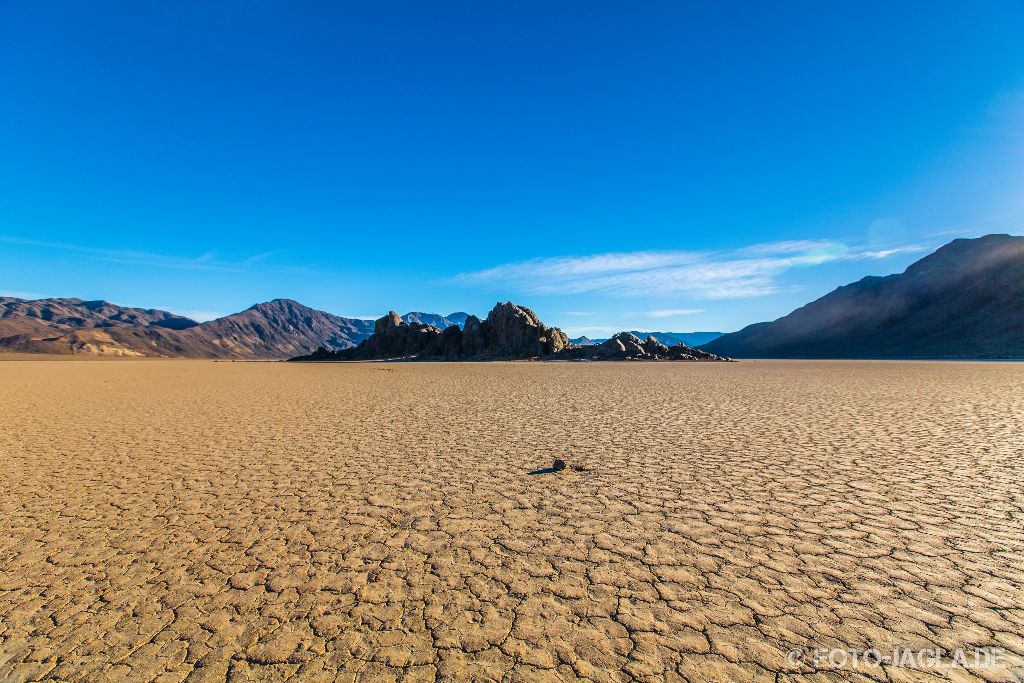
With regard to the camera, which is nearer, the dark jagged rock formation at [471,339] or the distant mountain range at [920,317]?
the distant mountain range at [920,317]

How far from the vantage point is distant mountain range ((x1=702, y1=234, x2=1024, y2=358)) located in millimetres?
74938

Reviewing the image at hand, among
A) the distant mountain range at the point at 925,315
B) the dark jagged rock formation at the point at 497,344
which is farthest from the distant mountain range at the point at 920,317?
the dark jagged rock formation at the point at 497,344

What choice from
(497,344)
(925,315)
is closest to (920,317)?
(925,315)

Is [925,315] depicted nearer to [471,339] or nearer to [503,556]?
[471,339]

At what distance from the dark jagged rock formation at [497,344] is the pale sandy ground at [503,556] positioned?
205 ft

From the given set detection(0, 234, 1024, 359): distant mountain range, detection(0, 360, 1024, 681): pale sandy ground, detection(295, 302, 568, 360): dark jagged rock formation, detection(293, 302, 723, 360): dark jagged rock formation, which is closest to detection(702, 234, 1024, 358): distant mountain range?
detection(0, 234, 1024, 359): distant mountain range

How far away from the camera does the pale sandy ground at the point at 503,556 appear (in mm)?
3176

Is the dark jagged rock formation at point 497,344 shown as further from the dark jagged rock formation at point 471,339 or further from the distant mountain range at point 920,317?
the distant mountain range at point 920,317

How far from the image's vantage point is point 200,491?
6516mm

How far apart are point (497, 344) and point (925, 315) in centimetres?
8899

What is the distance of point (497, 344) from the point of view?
79.7 m

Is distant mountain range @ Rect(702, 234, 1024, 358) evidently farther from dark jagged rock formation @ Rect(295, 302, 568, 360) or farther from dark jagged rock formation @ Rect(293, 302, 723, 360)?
dark jagged rock formation @ Rect(295, 302, 568, 360)

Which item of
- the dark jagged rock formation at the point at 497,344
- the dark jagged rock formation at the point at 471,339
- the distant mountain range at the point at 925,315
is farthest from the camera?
the dark jagged rock formation at the point at 471,339

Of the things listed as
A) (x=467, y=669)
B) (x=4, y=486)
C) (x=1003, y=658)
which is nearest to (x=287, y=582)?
(x=467, y=669)
